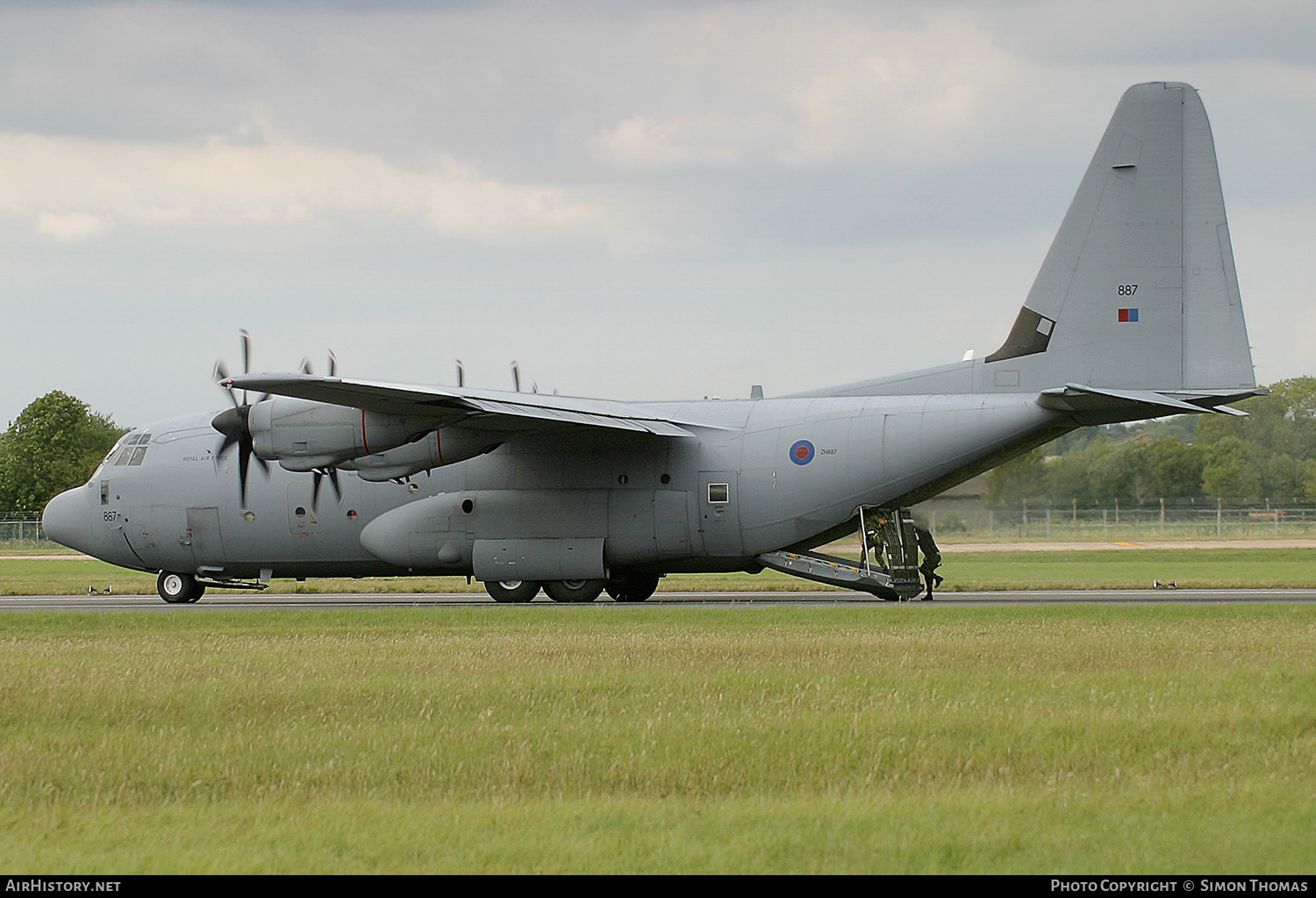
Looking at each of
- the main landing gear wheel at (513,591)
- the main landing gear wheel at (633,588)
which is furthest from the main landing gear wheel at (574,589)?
the main landing gear wheel at (633,588)

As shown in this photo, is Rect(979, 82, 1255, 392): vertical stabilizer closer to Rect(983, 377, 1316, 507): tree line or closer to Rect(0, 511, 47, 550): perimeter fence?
Rect(983, 377, 1316, 507): tree line

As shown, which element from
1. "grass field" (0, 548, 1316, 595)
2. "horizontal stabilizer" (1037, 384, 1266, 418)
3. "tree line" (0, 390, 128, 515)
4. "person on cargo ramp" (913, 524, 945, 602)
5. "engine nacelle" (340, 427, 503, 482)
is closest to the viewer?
"horizontal stabilizer" (1037, 384, 1266, 418)

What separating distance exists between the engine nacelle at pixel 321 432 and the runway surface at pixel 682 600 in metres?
3.05

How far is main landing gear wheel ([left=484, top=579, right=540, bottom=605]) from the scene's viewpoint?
26.2m

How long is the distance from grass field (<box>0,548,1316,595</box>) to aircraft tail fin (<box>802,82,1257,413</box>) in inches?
292

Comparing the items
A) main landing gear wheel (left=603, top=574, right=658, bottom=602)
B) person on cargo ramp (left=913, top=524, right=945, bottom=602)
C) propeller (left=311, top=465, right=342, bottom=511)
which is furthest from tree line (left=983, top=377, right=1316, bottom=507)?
propeller (left=311, top=465, right=342, bottom=511)

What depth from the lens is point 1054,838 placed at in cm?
722

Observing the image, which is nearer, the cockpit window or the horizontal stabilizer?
the horizontal stabilizer

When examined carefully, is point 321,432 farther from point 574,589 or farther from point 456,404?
point 574,589

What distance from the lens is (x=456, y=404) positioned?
21844 millimetres

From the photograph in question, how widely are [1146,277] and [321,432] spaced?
14.8 metres

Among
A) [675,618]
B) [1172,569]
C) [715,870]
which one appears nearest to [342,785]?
[715,870]

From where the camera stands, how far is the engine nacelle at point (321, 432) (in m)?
23.0

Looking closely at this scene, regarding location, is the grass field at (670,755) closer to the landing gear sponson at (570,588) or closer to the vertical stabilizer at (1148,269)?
the vertical stabilizer at (1148,269)
